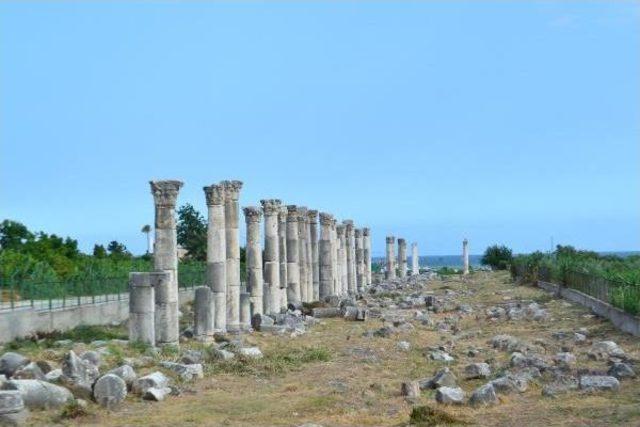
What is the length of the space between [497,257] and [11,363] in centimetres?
6792

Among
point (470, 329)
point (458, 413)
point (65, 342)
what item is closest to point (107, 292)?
point (65, 342)

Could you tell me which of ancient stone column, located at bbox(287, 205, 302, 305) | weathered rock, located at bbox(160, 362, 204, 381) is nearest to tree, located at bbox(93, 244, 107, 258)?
ancient stone column, located at bbox(287, 205, 302, 305)

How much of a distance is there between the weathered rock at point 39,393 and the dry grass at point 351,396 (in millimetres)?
293

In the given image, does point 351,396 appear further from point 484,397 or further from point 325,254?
point 325,254

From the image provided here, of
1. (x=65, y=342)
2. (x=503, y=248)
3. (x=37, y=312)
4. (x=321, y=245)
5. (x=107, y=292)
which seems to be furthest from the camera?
(x=503, y=248)

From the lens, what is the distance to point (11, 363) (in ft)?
51.0

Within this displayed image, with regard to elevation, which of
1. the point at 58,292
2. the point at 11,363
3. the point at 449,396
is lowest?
the point at 449,396

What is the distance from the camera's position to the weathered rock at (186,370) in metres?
17.2

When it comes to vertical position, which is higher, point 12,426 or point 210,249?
point 210,249

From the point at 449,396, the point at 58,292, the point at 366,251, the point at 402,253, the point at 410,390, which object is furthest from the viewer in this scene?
the point at 402,253

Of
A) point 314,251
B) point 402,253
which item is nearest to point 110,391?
point 314,251

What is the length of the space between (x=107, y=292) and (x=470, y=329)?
11.7 meters

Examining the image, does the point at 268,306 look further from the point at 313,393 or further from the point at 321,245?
the point at 313,393

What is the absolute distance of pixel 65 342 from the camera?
2127 centimetres
